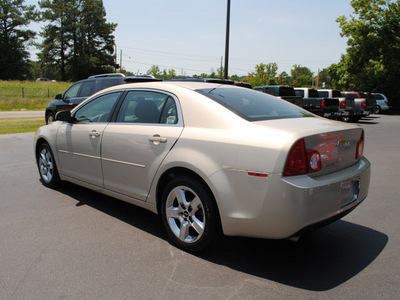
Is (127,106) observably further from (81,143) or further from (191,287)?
(191,287)

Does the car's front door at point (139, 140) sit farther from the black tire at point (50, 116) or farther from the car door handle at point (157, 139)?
the black tire at point (50, 116)

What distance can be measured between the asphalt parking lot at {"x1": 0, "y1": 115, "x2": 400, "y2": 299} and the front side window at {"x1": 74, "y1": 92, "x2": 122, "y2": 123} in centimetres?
116

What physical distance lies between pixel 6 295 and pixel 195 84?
2.66 metres

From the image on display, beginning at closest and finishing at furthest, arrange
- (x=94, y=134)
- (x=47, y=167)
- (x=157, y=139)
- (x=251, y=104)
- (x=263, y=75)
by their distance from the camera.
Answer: (x=157, y=139), (x=251, y=104), (x=94, y=134), (x=47, y=167), (x=263, y=75)

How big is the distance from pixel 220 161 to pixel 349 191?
1200 millimetres

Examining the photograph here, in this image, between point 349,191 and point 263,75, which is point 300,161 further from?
point 263,75

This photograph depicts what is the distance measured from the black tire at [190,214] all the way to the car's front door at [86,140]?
1223mm

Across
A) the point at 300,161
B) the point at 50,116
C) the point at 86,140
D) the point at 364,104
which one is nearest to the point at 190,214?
the point at 300,161

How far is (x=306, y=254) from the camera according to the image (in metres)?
3.36

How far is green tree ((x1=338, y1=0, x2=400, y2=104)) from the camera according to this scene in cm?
3120

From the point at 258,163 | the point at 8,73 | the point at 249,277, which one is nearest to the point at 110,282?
the point at 249,277

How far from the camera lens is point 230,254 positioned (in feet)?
11.0

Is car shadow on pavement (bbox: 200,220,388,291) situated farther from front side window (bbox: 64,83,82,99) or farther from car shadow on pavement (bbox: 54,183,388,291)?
front side window (bbox: 64,83,82,99)

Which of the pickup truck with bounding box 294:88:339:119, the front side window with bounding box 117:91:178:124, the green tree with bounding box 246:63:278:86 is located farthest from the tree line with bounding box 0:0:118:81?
the front side window with bounding box 117:91:178:124
